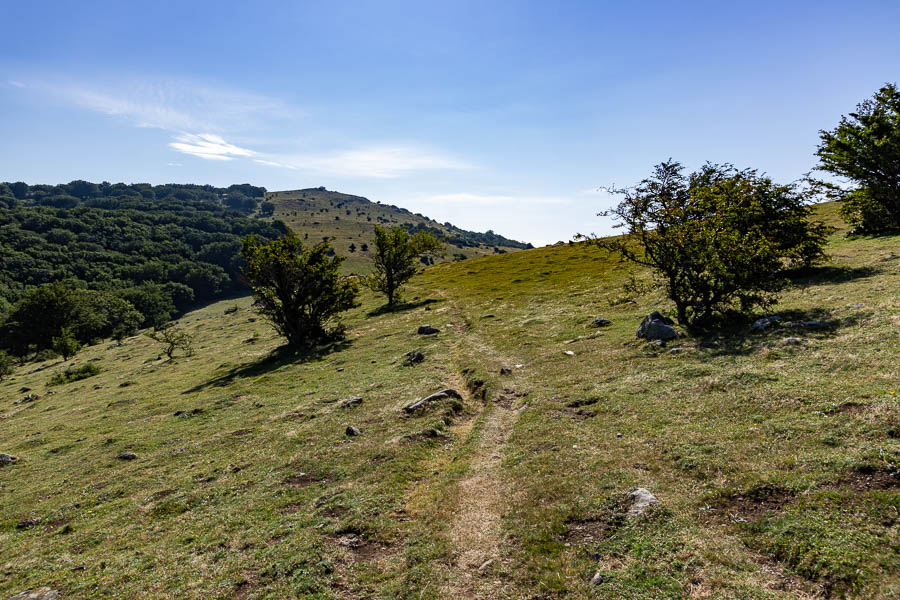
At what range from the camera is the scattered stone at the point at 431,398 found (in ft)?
73.0

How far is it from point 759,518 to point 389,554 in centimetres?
950

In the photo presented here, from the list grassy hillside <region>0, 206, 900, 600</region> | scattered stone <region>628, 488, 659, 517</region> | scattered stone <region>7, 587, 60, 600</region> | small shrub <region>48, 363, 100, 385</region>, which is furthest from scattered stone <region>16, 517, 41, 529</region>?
small shrub <region>48, 363, 100, 385</region>

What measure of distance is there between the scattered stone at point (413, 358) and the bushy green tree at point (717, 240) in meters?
17.6

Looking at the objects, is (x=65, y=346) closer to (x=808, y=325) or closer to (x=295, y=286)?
(x=295, y=286)

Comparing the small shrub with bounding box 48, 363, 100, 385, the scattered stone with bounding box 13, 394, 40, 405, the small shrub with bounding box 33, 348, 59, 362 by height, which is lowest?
the small shrub with bounding box 33, 348, 59, 362

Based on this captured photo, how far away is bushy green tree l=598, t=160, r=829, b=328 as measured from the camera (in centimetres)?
2438

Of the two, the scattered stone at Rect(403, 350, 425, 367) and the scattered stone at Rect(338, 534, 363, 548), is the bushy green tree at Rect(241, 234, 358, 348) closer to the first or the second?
the scattered stone at Rect(403, 350, 425, 367)

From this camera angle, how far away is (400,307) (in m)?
67.1

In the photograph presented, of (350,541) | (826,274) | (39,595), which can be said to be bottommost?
(39,595)

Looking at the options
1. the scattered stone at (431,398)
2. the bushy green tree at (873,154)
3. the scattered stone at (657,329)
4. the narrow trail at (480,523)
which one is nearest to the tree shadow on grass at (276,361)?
the scattered stone at (431,398)

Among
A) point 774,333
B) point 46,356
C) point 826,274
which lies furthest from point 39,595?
point 46,356

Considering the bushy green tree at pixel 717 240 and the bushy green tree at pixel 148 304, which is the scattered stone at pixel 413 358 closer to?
the bushy green tree at pixel 717 240

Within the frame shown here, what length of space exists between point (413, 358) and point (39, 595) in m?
24.6

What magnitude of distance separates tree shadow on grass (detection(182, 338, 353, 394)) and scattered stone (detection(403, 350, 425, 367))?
12.3m
